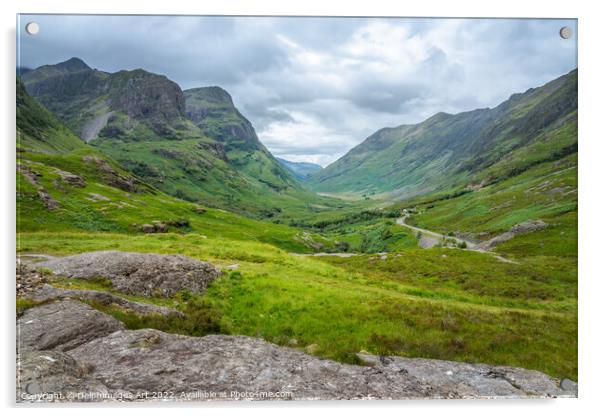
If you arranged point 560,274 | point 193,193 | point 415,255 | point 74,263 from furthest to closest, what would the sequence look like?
point 193,193 → point 415,255 → point 560,274 → point 74,263

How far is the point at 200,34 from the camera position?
13188mm

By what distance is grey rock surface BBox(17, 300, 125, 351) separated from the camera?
29.6 feet

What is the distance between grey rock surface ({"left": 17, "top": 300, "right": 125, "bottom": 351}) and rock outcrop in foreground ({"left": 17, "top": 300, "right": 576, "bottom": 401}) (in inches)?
1.0

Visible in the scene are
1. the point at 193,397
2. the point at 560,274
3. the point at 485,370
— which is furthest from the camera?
the point at 560,274

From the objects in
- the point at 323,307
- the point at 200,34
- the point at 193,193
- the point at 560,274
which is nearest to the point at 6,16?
the point at 200,34

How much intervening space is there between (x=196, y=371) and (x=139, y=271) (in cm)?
593

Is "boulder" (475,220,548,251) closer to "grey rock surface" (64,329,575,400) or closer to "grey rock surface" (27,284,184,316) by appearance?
"grey rock surface" (64,329,575,400)

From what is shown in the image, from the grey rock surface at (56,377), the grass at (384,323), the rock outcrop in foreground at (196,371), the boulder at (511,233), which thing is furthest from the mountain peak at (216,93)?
the boulder at (511,233)

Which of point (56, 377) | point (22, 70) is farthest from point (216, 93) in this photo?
point (56, 377)

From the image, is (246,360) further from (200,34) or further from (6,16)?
(6,16)

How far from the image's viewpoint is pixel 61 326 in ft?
30.1

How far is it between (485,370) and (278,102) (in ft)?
48.4

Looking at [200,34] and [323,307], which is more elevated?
[200,34]

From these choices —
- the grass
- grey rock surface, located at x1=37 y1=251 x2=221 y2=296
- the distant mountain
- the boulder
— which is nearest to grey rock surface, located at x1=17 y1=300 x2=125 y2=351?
the grass
